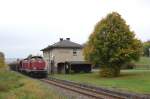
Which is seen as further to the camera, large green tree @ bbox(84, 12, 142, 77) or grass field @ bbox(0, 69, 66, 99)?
large green tree @ bbox(84, 12, 142, 77)

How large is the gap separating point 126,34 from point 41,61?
1544cm

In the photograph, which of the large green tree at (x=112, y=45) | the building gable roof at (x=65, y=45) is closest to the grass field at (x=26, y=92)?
the large green tree at (x=112, y=45)

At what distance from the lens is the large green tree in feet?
174

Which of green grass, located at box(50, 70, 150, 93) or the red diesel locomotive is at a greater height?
the red diesel locomotive

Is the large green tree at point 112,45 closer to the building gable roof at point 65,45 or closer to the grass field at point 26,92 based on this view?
the grass field at point 26,92

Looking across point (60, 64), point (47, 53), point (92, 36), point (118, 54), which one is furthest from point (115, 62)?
point (47, 53)

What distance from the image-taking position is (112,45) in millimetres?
53562

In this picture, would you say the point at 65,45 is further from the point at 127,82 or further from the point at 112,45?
the point at 127,82

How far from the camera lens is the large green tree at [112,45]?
174 ft

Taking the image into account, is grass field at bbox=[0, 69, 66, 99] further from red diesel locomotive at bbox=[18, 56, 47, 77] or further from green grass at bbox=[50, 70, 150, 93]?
red diesel locomotive at bbox=[18, 56, 47, 77]

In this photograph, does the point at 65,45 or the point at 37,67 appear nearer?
the point at 37,67

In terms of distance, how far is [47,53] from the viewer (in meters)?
89.2

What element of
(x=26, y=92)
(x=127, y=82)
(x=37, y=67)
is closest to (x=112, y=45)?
(x=127, y=82)

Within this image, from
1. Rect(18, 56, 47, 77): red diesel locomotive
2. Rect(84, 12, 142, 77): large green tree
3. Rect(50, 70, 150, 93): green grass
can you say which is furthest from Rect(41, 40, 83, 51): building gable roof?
Rect(50, 70, 150, 93): green grass
